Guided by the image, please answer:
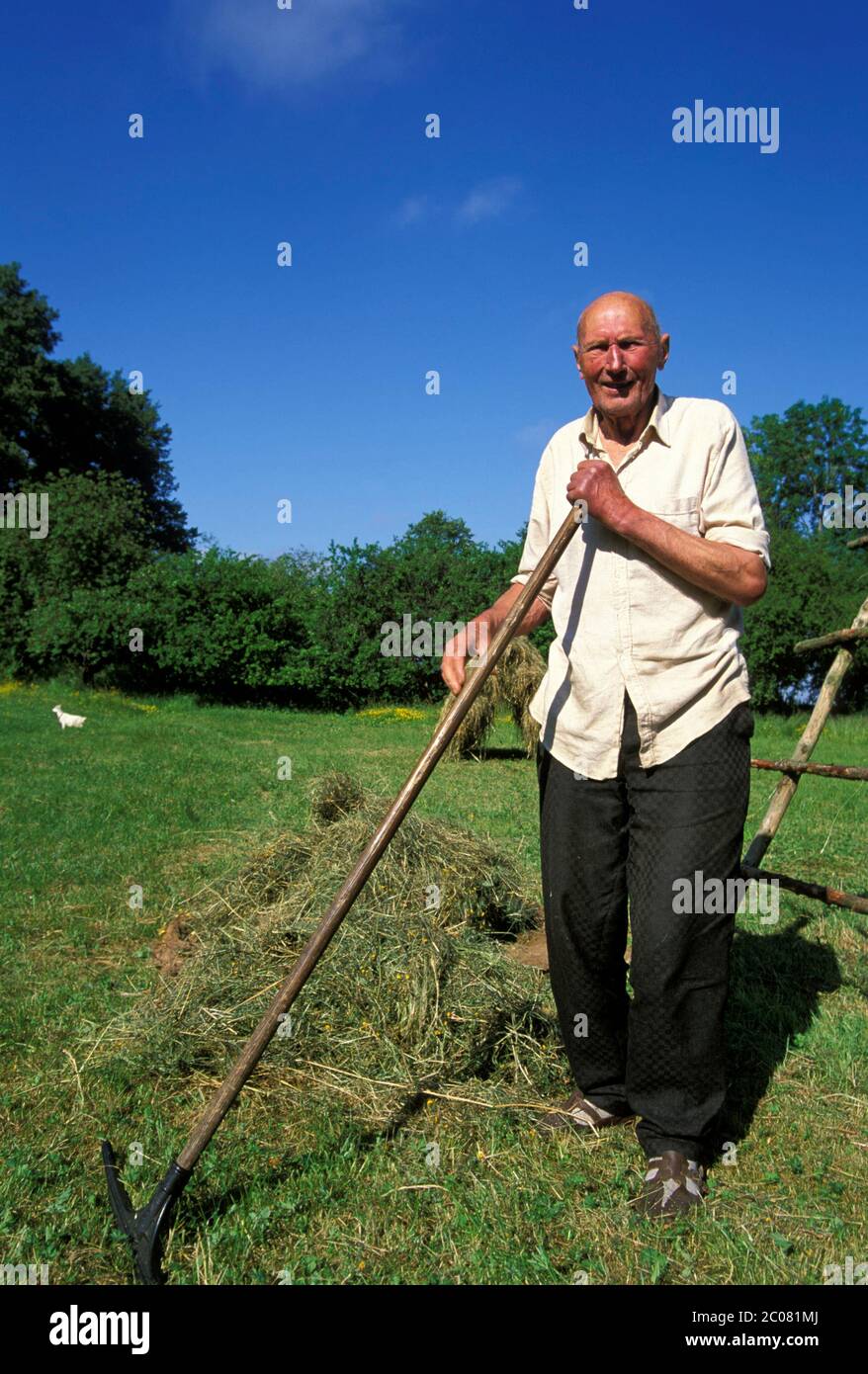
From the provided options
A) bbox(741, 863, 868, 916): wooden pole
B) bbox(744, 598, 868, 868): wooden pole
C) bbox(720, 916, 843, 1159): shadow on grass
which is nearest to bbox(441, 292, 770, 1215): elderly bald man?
bbox(720, 916, 843, 1159): shadow on grass

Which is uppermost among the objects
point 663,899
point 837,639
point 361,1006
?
point 837,639

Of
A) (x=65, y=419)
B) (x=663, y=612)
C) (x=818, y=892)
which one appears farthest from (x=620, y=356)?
(x=65, y=419)

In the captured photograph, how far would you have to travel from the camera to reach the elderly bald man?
2568 millimetres

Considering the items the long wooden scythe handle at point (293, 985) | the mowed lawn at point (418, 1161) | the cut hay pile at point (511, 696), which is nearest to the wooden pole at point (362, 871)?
the long wooden scythe handle at point (293, 985)

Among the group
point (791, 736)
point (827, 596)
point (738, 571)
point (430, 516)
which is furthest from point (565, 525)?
point (430, 516)

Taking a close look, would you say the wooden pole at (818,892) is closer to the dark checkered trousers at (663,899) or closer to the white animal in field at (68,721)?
the dark checkered trousers at (663,899)

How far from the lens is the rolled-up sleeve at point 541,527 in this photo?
9.74 ft

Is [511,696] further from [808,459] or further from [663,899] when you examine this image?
[808,459]

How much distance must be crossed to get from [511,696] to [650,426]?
9.41m

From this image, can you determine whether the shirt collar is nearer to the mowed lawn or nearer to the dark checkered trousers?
the dark checkered trousers

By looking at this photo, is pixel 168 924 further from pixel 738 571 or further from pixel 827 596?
pixel 827 596

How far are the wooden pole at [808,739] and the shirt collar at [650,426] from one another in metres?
1.54

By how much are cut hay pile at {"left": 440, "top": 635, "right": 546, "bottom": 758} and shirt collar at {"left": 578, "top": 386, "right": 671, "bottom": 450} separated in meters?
8.70

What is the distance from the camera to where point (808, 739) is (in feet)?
13.2
